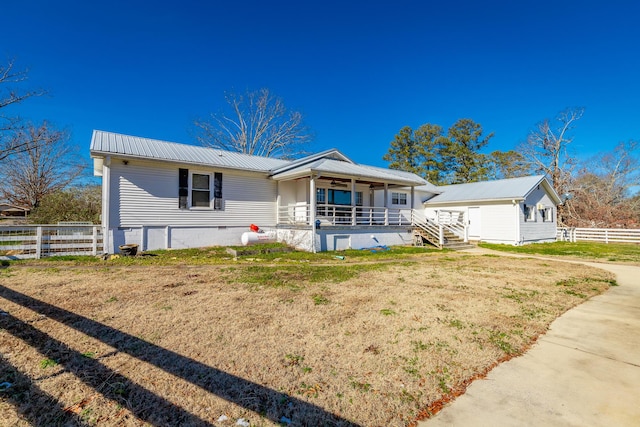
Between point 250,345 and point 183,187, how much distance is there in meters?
10.6

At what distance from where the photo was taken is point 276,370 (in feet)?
9.76

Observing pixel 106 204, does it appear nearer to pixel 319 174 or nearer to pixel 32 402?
pixel 319 174

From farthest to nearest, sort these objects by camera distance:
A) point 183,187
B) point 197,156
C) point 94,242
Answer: point 197,156 → point 183,187 → point 94,242

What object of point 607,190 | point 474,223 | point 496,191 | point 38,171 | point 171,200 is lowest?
point 474,223

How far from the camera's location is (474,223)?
19844 millimetres

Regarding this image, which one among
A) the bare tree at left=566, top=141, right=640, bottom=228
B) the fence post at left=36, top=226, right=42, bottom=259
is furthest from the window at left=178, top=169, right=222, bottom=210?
the bare tree at left=566, top=141, right=640, bottom=228

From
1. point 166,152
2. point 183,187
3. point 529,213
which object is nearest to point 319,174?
point 183,187

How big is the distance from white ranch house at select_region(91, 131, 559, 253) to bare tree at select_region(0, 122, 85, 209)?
63.1 ft

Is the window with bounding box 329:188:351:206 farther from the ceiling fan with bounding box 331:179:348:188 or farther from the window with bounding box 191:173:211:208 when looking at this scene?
the window with bounding box 191:173:211:208

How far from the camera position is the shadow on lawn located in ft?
7.48

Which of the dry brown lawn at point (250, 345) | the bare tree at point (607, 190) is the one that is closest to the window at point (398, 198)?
the dry brown lawn at point (250, 345)

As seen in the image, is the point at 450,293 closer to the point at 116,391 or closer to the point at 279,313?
the point at 279,313

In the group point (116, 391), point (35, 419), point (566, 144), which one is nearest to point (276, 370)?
point (116, 391)

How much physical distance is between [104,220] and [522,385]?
1270cm
